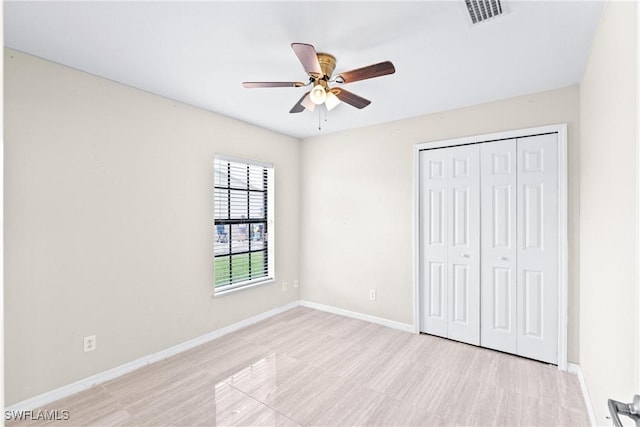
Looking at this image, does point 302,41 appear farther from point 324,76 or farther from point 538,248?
point 538,248

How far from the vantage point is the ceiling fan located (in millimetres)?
1946

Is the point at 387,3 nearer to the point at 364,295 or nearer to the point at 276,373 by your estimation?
the point at 276,373

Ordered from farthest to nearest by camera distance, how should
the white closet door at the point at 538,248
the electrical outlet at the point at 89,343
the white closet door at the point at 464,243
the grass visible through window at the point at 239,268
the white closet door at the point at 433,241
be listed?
the grass visible through window at the point at 239,268 < the white closet door at the point at 433,241 < the white closet door at the point at 464,243 < the white closet door at the point at 538,248 < the electrical outlet at the point at 89,343

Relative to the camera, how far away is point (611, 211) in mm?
1691

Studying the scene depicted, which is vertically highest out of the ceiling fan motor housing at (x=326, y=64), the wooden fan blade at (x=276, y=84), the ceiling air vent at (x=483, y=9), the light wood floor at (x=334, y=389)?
the ceiling air vent at (x=483, y=9)

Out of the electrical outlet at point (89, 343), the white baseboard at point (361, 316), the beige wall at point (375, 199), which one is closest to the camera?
the electrical outlet at point (89, 343)

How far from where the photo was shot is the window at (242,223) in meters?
3.69

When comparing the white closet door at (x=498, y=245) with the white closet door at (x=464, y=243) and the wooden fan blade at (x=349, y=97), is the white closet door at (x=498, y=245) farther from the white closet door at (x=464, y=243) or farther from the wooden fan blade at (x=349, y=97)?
the wooden fan blade at (x=349, y=97)

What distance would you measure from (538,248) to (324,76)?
96.3 inches

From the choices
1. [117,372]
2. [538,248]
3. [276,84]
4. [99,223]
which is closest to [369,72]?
[276,84]

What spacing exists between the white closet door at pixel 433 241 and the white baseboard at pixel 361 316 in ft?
0.66

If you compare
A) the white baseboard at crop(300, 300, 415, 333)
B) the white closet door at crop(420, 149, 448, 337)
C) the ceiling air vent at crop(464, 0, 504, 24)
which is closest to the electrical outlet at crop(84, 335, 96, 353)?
the white baseboard at crop(300, 300, 415, 333)

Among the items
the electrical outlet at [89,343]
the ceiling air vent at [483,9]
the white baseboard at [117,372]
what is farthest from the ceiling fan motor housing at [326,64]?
the white baseboard at [117,372]

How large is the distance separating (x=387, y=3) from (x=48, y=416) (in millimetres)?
3397
